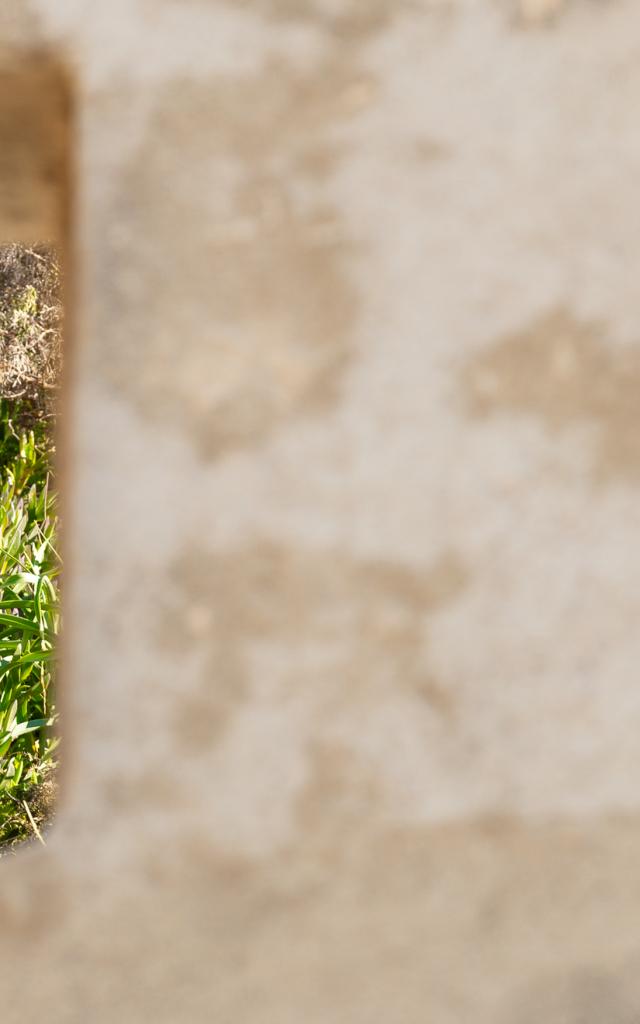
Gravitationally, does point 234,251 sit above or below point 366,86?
below

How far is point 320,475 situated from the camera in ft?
2.20

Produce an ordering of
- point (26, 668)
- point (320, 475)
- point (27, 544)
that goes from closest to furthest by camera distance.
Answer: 1. point (320, 475)
2. point (26, 668)
3. point (27, 544)

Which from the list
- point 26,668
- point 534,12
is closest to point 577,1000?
point 534,12

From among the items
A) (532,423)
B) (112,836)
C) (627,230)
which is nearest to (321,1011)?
(112,836)

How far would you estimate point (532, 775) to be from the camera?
687mm

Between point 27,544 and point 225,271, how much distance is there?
94.7 inches

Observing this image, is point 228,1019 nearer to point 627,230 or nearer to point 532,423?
point 532,423

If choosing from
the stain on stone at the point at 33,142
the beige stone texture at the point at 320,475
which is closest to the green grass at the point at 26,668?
the stain on stone at the point at 33,142

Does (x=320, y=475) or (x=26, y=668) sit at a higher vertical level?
(x=320, y=475)

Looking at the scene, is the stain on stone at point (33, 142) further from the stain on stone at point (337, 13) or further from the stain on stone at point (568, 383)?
the stain on stone at point (568, 383)

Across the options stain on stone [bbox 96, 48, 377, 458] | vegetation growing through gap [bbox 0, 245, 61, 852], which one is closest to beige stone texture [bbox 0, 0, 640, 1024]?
stain on stone [bbox 96, 48, 377, 458]

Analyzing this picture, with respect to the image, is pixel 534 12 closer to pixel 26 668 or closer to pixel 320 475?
pixel 320 475

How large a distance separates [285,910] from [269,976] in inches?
1.8

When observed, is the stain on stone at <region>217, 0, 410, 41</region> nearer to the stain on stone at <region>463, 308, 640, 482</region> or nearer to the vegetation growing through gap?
the stain on stone at <region>463, 308, 640, 482</region>
